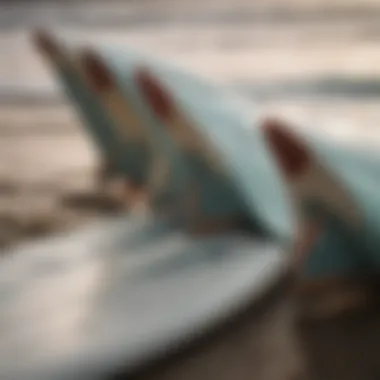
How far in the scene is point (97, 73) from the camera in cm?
73

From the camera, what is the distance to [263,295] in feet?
1.72

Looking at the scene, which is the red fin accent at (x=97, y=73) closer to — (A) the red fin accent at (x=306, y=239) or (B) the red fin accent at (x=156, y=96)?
(B) the red fin accent at (x=156, y=96)

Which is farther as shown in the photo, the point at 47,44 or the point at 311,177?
the point at 47,44

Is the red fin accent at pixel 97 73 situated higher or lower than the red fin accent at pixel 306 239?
higher

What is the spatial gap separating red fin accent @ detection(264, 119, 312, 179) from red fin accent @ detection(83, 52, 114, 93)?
0.27 meters

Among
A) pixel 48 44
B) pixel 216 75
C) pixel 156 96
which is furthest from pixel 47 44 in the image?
pixel 216 75

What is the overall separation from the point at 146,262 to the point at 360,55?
60 cm

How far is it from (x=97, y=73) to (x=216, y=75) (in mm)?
320

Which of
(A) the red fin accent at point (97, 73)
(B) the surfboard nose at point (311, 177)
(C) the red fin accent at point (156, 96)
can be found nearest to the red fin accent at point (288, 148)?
(B) the surfboard nose at point (311, 177)

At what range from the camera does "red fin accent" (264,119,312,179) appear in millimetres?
470

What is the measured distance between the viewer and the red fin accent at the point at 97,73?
2.34ft

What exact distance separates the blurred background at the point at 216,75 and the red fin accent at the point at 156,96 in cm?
13

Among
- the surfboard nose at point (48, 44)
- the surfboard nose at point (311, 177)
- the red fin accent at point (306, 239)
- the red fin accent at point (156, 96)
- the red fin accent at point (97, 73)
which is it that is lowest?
the red fin accent at point (306, 239)

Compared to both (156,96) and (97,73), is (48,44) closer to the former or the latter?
(97,73)
